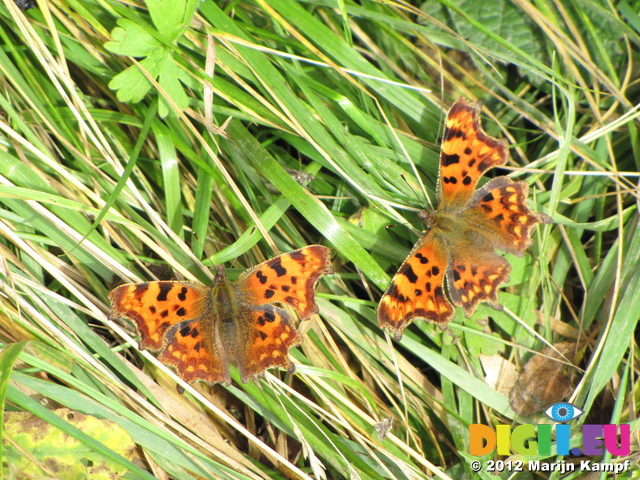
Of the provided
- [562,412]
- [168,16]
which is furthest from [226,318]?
[562,412]

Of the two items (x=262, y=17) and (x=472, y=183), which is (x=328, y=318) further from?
(x=262, y=17)

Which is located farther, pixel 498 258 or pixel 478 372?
pixel 478 372

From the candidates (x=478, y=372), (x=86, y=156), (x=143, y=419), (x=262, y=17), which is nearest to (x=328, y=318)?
(x=478, y=372)

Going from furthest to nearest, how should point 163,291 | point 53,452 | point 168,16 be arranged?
point 168,16, point 163,291, point 53,452

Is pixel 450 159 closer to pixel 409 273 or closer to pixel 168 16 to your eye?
pixel 409 273

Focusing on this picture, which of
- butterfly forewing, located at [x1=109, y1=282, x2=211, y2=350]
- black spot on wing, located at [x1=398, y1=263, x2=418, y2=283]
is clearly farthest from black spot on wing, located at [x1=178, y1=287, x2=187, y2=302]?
black spot on wing, located at [x1=398, y1=263, x2=418, y2=283]
